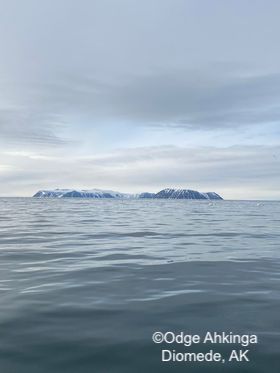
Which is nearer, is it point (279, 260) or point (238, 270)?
point (238, 270)

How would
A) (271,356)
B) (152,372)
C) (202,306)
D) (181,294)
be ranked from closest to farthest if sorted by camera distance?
1. (152,372)
2. (271,356)
3. (202,306)
4. (181,294)

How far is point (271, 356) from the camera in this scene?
26.3 ft

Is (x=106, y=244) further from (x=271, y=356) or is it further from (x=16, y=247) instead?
→ (x=271, y=356)

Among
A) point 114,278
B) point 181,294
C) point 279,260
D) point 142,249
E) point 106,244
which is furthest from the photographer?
point 106,244

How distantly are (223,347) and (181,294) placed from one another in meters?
4.37

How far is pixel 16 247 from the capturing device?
76.9ft

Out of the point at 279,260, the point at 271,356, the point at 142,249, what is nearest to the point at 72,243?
the point at 142,249

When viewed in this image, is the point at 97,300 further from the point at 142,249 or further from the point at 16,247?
the point at 16,247

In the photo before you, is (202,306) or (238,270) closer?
(202,306)

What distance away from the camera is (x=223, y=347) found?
334 inches

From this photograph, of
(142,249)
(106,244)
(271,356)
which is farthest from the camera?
(106,244)

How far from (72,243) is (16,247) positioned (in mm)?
3820

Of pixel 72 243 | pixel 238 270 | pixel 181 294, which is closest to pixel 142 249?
pixel 72 243

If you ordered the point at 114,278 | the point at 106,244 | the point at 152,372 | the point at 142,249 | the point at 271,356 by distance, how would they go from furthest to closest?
the point at 106,244, the point at 142,249, the point at 114,278, the point at 271,356, the point at 152,372
